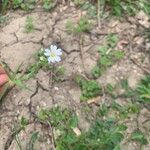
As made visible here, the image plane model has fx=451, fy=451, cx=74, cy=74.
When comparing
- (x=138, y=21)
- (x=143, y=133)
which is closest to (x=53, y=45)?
(x=138, y=21)

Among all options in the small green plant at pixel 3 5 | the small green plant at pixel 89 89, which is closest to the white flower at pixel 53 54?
the small green plant at pixel 89 89

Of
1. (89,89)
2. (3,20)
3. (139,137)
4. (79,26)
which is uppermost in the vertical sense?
(3,20)

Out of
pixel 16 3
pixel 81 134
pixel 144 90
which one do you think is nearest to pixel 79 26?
pixel 16 3

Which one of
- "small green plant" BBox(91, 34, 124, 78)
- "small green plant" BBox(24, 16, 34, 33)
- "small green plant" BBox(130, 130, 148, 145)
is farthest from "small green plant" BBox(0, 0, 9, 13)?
"small green plant" BBox(130, 130, 148, 145)

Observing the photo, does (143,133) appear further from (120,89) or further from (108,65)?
(108,65)

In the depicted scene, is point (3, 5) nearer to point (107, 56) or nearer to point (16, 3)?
point (16, 3)

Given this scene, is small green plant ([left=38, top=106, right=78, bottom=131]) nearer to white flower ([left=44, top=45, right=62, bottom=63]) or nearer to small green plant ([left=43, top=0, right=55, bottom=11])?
white flower ([left=44, top=45, right=62, bottom=63])

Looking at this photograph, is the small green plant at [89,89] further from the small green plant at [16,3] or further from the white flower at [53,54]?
the small green plant at [16,3]
